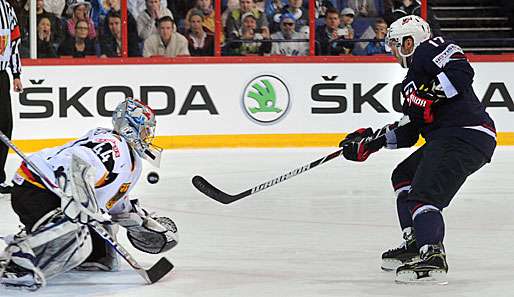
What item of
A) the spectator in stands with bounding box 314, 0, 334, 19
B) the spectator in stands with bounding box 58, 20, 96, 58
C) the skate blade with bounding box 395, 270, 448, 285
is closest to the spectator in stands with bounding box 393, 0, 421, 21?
the spectator in stands with bounding box 314, 0, 334, 19

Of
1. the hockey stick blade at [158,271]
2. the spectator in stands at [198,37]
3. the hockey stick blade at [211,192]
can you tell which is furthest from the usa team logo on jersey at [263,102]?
the hockey stick blade at [158,271]

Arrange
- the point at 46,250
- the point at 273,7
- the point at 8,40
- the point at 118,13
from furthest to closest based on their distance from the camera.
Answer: the point at 273,7, the point at 118,13, the point at 8,40, the point at 46,250

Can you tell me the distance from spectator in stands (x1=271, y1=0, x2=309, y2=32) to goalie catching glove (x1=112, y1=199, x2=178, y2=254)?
5096 millimetres

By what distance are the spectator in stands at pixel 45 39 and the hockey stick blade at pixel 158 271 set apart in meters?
4.84

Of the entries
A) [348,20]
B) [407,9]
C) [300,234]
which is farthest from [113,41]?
[300,234]

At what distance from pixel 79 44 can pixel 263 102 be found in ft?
4.45

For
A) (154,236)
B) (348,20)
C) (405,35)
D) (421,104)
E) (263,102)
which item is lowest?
(263,102)

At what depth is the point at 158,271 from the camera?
428 cm

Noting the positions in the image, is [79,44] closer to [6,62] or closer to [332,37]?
[332,37]

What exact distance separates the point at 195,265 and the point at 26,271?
2.53ft

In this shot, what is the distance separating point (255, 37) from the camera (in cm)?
944

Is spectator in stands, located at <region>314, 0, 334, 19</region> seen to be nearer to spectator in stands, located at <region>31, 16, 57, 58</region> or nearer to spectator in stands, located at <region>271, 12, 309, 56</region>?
spectator in stands, located at <region>271, 12, 309, 56</region>

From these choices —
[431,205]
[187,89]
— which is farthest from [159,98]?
[431,205]

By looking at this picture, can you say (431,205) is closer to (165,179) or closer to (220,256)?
(220,256)
